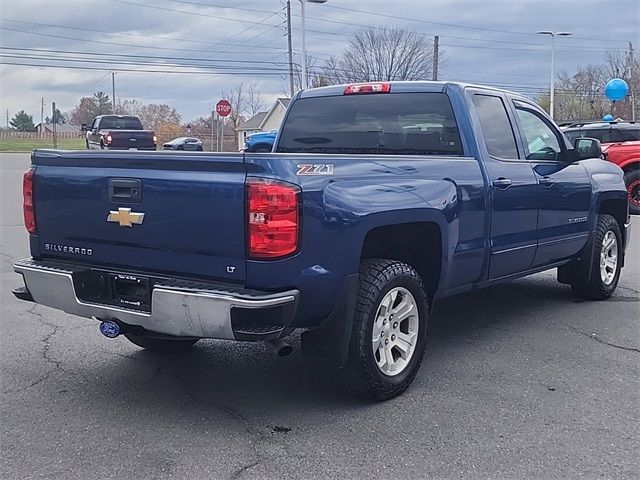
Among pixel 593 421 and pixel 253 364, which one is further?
pixel 253 364

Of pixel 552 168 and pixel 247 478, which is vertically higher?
pixel 552 168

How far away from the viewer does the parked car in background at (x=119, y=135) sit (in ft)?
80.2

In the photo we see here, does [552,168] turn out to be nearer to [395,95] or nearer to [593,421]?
[395,95]

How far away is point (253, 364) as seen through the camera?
16.6 ft

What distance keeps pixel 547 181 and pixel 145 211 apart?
3.39 m

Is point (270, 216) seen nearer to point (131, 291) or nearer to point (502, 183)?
point (131, 291)

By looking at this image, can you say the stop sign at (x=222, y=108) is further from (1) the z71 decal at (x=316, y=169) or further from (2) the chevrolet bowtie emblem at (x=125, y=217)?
(1) the z71 decal at (x=316, y=169)

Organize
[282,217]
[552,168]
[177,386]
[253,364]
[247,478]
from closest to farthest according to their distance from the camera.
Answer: [247,478]
[282,217]
[177,386]
[253,364]
[552,168]

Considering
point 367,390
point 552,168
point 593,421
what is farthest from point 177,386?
point 552,168

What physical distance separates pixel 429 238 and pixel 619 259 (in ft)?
11.1

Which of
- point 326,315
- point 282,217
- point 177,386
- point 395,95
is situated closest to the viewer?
point 282,217

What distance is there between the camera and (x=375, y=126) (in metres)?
5.58

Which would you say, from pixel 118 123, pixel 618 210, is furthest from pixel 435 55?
pixel 618 210

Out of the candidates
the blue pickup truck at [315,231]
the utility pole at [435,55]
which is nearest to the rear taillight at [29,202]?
the blue pickup truck at [315,231]
